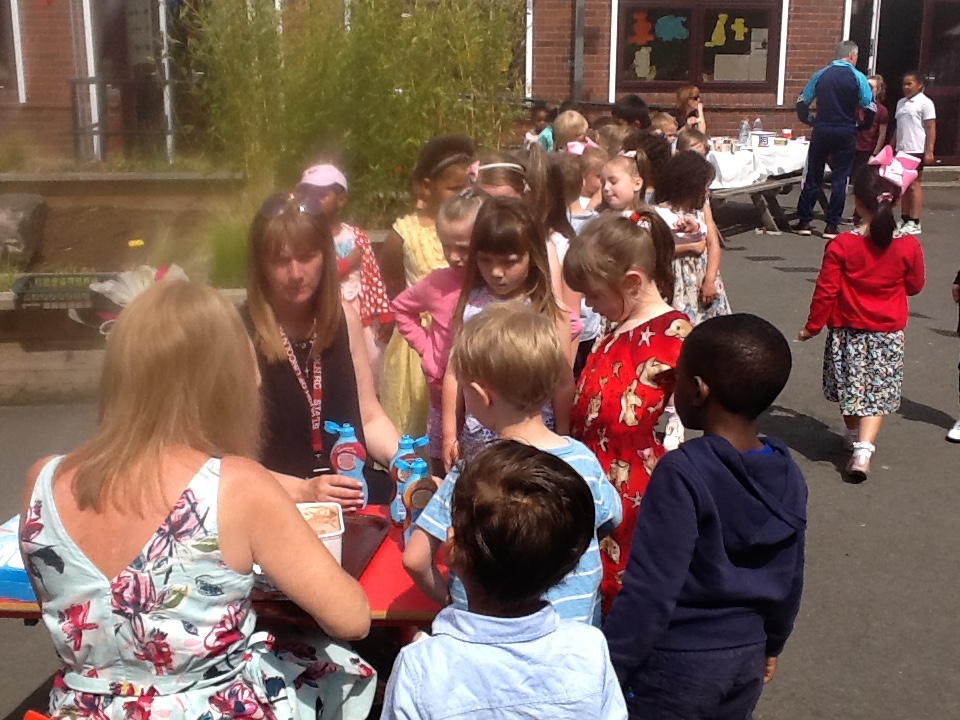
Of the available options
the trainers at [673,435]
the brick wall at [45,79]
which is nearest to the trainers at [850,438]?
the trainers at [673,435]

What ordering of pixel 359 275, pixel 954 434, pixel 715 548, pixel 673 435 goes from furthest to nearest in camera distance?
1. pixel 954 434
2. pixel 673 435
3. pixel 359 275
4. pixel 715 548

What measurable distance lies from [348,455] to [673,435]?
9.24ft

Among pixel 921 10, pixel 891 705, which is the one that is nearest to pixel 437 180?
pixel 891 705

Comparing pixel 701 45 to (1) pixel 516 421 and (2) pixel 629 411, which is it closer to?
(2) pixel 629 411

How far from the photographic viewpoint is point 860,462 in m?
5.68

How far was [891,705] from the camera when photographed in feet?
12.2

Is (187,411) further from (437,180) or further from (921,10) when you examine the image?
(921,10)

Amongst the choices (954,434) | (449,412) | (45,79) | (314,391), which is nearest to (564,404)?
(449,412)

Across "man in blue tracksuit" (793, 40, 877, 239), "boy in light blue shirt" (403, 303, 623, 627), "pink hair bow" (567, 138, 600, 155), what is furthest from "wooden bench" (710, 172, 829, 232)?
"boy in light blue shirt" (403, 303, 623, 627)

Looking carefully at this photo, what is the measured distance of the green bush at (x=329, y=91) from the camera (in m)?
9.30

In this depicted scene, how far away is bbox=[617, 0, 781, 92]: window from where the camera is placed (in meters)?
18.1

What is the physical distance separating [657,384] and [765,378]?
718 mm

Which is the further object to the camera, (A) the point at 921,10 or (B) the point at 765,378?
(A) the point at 921,10

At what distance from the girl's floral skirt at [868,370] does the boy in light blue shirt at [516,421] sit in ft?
11.6
